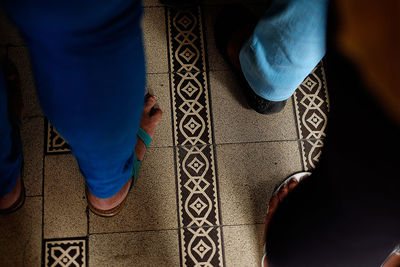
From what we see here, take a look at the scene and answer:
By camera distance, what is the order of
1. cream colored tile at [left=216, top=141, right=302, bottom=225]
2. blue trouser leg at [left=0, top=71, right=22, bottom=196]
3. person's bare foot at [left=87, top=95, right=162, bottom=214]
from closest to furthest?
1. blue trouser leg at [left=0, top=71, right=22, bottom=196]
2. person's bare foot at [left=87, top=95, right=162, bottom=214]
3. cream colored tile at [left=216, top=141, right=302, bottom=225]

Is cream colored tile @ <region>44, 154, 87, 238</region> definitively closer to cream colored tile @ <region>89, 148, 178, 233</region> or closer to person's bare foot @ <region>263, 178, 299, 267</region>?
cream colored tile @ <region>89, 148, 178, 233</region>

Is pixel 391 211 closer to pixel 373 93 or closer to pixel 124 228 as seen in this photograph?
pixel 373 93

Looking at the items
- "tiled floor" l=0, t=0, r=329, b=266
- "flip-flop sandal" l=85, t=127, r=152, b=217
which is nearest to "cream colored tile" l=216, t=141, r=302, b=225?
"tiled floor" l=0, t=0, r=329, b=266

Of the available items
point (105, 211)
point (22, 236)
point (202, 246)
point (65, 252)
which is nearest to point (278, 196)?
point (202, 246)

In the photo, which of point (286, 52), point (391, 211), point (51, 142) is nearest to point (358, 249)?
point (391, 211)

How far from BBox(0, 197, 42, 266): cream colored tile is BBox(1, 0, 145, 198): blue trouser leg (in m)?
0.47

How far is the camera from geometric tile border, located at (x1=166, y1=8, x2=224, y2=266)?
Result: 98 centimetres

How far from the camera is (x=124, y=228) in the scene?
971 mm

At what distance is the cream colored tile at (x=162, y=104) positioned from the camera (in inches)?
41.3

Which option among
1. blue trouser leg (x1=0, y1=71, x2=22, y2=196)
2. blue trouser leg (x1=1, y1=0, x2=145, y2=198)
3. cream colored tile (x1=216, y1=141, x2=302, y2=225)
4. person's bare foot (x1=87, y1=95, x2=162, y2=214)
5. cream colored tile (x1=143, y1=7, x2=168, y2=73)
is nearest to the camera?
blue trouser leg (x1=1, y1=0, x2=145, y2=198)

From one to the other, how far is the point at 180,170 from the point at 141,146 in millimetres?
132

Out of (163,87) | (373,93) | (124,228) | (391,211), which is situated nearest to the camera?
(373,93)

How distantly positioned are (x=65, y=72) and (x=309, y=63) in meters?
0.60

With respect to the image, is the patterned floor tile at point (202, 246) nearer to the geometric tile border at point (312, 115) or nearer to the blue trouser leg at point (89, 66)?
the geometric tile border at point (312, 115)
